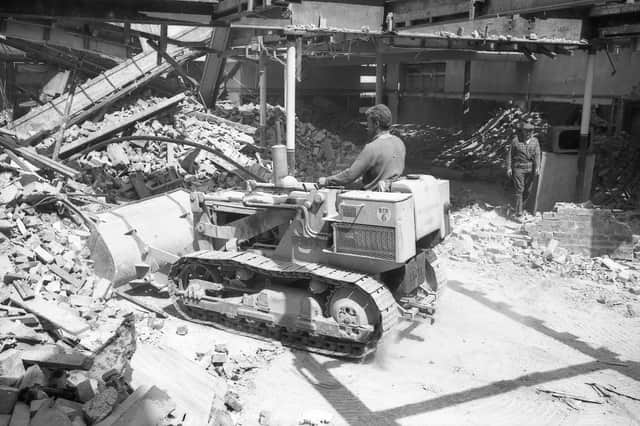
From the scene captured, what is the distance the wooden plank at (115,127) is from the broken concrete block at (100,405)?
9591mm

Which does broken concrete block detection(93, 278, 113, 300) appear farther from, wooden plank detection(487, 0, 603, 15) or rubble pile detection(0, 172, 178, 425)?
wooden plank detection(487, 0, 603, 15)

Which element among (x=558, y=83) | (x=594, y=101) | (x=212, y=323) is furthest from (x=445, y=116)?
(x=212, y=323)

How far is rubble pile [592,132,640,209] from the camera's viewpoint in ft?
36.4

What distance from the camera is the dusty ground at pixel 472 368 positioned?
17.8ft

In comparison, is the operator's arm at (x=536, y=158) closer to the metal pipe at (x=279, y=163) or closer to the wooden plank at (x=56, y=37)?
the metal pipe at (x=279, y=163)

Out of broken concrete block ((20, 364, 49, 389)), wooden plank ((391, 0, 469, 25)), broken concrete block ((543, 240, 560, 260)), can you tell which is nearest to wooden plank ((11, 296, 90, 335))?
broken concrete block ((20, 364, 49, 389))

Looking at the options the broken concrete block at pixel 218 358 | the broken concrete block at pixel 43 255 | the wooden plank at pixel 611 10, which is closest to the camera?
the broken concrete block at pixel 218 358

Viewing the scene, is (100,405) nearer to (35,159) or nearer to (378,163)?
(378,163)

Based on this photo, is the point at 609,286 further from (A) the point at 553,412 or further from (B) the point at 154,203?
(B) the point at 154,203

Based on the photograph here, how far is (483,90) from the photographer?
52.3 feet

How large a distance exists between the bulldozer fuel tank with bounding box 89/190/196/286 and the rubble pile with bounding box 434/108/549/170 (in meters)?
8.35

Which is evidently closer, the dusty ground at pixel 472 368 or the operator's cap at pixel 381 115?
the dusty ground at pixel 472 368

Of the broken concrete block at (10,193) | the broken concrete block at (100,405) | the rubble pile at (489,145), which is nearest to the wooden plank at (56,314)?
the broken concrete block at (100,405)

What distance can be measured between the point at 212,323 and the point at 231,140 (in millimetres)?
8779
